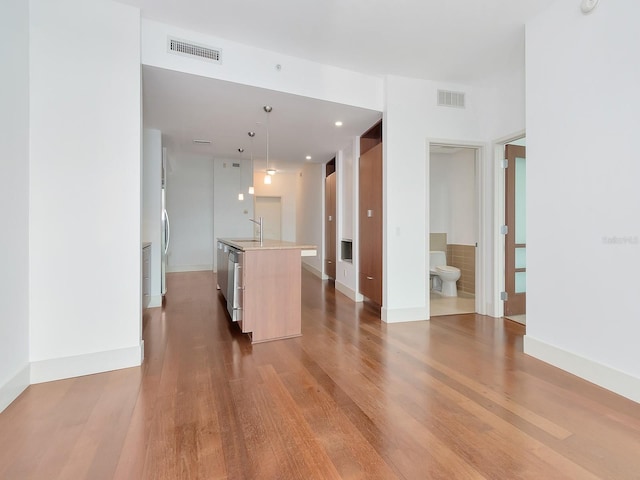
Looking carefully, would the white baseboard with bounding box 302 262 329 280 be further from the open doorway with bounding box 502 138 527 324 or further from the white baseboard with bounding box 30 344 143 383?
the white baseboard with bounding box 30 344 143 383

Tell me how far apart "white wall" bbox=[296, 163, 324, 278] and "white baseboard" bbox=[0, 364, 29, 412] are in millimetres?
5089

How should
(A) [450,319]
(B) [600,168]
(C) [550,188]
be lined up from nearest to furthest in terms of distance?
1. (B) [600,168]
2. (C) [550,188]
3. (A) [450,319]

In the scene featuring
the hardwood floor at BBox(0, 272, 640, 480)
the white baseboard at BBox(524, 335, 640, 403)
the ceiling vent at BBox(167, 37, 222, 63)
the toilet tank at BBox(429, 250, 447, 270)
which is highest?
the ceiling vent at BBox(167, 37, 222, 63)

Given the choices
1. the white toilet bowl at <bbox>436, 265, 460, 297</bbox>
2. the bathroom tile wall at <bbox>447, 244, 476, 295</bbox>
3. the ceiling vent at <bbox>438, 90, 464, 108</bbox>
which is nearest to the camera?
the ceiling vent at <bbox>438, 90, 464, 108</bbox>

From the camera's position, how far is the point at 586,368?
2.19 m

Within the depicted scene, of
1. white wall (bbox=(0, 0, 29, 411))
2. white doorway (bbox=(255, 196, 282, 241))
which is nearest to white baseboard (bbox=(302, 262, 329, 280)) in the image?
white doorway (bbox=(255, 196, 282, 241))

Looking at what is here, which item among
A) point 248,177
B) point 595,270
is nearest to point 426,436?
point 595,270

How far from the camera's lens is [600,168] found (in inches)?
83.8

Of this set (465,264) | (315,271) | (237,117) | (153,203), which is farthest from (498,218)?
(153,203)

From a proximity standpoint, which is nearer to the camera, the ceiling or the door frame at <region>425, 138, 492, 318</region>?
the ceiling

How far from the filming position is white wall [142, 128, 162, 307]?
13.4 feet

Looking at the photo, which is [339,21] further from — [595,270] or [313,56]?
[595,270]

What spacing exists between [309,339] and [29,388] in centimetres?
220

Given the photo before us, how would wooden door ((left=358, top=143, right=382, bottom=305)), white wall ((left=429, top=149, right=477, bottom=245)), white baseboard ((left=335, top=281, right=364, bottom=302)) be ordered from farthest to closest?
1. white wall ((left=429, top=149, right=477, bottom=245))
2. white baseboard ((left=335, top=281, right=364, bottom=302))
3. wooden door ((left=358, top=143, right=382, bottom=305))
